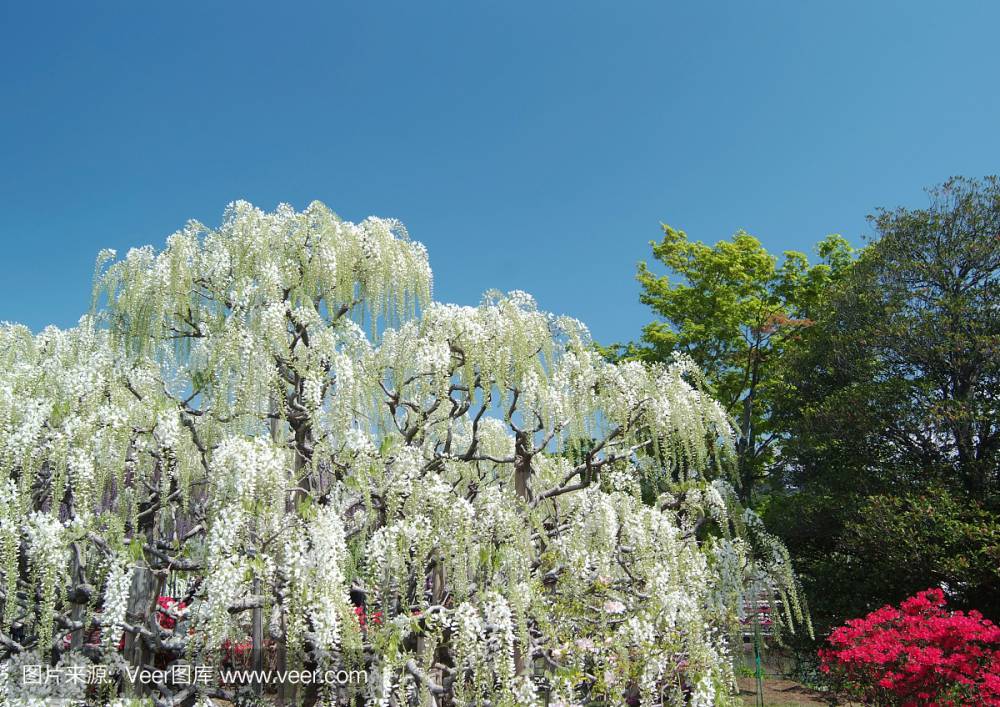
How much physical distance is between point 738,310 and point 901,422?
6472mm

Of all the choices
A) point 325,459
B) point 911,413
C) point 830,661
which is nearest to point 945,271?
point 911,413

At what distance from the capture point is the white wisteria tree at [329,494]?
4109 mm

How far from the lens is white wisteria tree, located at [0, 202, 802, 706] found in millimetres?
4109

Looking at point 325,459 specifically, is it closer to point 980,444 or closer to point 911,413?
point 911,413

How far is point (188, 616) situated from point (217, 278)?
2.61m

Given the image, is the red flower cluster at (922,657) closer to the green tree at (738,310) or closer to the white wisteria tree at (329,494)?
the white wisteria tree at (329,494)

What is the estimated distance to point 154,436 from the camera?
4.62 m

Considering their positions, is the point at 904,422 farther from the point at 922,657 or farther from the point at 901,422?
the point at 922,657

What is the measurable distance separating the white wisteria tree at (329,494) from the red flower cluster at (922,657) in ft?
4.95

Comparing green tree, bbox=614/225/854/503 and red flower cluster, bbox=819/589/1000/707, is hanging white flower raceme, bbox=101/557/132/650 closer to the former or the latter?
red flower cluster, bbox=819/589/1000/707

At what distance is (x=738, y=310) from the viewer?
14.6m

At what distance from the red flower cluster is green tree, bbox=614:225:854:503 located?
7.06m

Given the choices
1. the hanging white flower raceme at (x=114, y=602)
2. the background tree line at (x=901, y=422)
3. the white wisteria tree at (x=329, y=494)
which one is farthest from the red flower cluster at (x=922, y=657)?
the hanging white flower raceme at (x=114, y=602)

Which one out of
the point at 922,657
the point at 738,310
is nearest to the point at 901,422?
the point at 922,657
